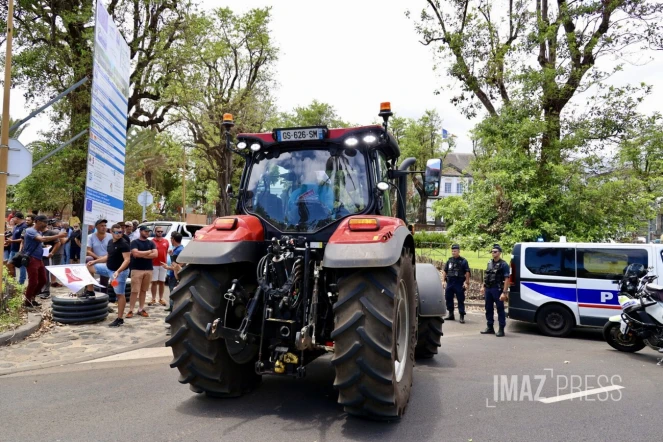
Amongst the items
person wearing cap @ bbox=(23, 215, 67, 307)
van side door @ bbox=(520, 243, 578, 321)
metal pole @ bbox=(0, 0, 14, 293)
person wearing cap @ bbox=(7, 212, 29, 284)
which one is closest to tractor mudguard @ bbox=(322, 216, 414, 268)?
metal pole @ bbox=(0, 0, 14, 293)

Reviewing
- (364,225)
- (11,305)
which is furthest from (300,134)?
(11,305)

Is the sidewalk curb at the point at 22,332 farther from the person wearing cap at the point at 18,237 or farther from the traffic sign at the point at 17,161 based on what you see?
the person wearing cap at the point at 18,237

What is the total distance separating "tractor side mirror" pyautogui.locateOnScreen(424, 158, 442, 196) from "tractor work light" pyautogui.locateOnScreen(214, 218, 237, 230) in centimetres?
222

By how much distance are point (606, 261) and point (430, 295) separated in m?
5.19

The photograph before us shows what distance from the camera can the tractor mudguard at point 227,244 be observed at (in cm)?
423

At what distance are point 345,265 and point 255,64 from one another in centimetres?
2848

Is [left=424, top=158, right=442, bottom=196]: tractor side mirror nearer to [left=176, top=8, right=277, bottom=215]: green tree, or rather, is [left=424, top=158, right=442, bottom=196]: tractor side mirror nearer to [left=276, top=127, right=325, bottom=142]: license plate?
[left=276, top=127, right=325, bottom=142]: license plate

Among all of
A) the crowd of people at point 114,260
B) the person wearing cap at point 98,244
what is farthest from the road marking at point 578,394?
the person wearing cap at point 98,244

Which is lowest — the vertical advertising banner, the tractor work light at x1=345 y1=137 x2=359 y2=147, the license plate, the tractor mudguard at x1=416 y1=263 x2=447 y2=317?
the tractor mudguard at x1=416 y1=263 x2=447 y2=317

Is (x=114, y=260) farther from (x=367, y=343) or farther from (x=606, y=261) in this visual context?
(x=606, y=261)

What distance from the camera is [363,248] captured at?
156 inches

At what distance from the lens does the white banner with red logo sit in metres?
7.91

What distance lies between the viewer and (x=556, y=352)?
25.9 feet

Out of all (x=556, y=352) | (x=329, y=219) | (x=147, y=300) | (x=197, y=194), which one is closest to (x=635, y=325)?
(x=556, y=352)
